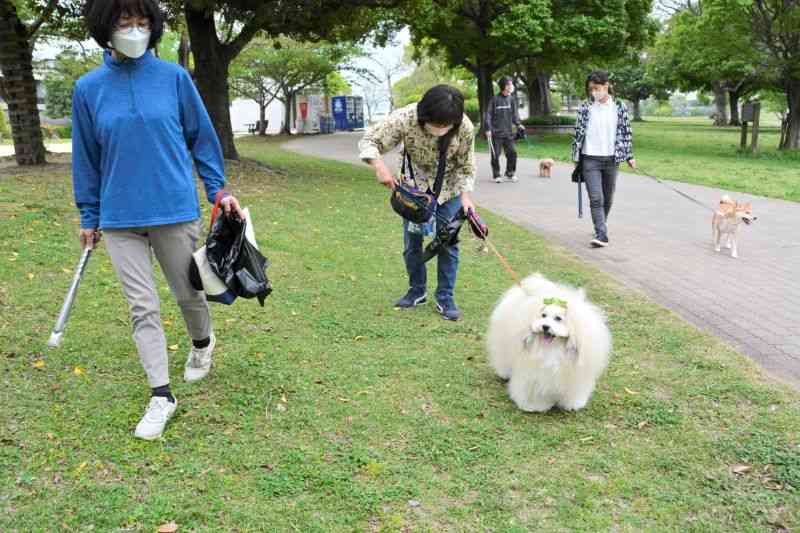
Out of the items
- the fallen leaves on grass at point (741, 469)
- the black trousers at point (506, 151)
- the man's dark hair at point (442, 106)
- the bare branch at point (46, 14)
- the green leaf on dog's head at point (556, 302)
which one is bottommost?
the fallen leaves on grass at point (741, 469)

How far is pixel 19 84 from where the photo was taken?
11.3 m

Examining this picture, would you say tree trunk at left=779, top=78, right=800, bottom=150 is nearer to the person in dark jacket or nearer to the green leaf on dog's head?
the person in dark jacket

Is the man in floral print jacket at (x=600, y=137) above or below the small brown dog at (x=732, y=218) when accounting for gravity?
above

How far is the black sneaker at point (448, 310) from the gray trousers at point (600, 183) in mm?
3289

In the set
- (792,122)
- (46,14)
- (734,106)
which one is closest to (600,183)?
(46,14)

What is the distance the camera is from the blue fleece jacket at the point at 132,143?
3092 millimetres

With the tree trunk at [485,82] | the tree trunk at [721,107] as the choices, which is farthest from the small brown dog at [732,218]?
the tree trunk at [721,107]

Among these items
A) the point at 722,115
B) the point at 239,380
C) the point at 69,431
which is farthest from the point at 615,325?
the point at 722,115

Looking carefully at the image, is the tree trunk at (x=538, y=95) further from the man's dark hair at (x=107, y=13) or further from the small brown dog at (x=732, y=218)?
the man's dark hair at (x=107, y=13)

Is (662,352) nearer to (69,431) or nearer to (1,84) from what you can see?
(69,431)

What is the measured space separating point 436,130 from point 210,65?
984cm

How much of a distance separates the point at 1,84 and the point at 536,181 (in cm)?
1020

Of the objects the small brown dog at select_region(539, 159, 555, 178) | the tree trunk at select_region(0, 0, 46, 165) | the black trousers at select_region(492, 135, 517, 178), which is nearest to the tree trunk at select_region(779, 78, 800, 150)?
the small brown dog at select_region(539, 159, 555, 178)

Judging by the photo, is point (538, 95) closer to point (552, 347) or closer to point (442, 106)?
point (442, 106)
